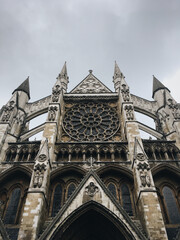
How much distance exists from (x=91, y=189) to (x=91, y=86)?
1245cm

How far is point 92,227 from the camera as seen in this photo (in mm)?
11164

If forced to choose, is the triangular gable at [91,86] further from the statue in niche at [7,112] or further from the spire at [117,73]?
the statue in niche at [7,112]

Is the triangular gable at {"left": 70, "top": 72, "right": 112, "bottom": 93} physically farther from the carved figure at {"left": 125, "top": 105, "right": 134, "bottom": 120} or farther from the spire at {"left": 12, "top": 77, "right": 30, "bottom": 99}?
the carved figure at {"left": 125, "top": 105, "right": 134, "bottom": 120}

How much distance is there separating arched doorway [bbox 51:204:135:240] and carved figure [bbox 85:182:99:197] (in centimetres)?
59

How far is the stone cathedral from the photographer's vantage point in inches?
404

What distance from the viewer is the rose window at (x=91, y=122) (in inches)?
630

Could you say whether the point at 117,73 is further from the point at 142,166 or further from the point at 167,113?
the point at 142,166

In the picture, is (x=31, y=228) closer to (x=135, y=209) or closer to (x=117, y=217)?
(x=117, y=217)

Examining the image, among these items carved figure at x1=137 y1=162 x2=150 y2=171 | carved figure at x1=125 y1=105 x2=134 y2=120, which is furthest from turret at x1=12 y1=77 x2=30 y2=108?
carved figure at x1=137 y1=162 x2=150 y2=171

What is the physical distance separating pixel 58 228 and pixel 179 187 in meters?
7.83

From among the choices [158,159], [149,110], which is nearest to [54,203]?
[158,159]

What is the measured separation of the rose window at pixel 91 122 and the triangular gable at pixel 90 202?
4.75m

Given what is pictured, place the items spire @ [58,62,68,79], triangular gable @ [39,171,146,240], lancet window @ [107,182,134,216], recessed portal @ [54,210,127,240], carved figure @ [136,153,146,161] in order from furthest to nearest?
spire @ [58,62,68,79], carved figure @ [136,153,146,161], lancet window @ [107,182,134,216], recessed portal @ [54,210,127,240], triangular gable @ [39,171,146,240]

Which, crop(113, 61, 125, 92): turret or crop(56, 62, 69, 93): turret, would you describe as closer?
crop(56, 62, 69, 93): turret
